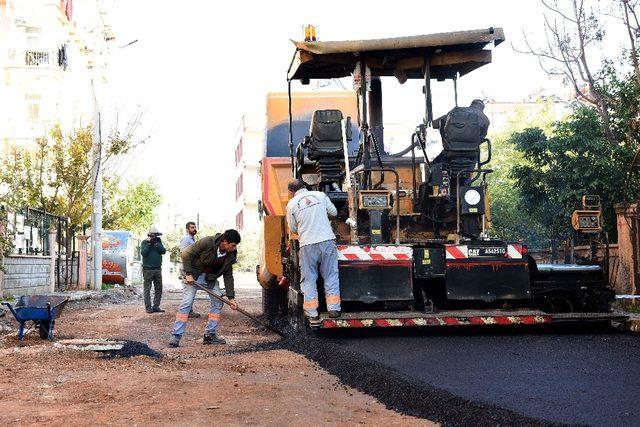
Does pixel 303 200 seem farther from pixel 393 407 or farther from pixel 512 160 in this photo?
pixel 512 160

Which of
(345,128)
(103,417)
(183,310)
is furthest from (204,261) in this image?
(103,417)

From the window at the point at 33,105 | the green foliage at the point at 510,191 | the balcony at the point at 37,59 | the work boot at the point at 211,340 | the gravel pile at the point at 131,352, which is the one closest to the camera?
the gravel pile at the point at 131,352

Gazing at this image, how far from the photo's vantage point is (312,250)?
27.8 ft

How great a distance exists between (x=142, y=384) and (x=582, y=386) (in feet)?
10.1

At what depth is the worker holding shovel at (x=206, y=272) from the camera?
9.45 meters

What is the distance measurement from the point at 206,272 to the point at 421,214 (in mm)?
2465

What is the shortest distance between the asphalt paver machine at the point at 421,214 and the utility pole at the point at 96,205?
1297cm

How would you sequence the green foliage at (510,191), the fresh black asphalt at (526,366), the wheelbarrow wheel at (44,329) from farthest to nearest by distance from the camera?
1. the green foliage at (510,191)
2. the wheelbarrow wheel at (44,329)
3. the fresh black asphalt at (526,366)

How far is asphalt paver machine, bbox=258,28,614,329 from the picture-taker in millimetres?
8438

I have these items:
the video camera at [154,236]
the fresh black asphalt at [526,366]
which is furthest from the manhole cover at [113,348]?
the video camera at [154,236]

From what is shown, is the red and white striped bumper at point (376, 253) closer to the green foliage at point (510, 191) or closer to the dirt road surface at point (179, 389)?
the dirt road surface at point (179, 389)

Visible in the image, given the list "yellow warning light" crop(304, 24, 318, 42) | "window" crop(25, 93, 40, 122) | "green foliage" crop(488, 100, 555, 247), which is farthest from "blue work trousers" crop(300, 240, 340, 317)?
"window" crop(25, 93, 40, 122)

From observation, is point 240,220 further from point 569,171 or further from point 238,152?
point 569,171

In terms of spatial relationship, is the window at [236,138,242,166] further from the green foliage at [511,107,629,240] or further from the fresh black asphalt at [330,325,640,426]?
the fresh black asphalt at [330,325,640,426]
